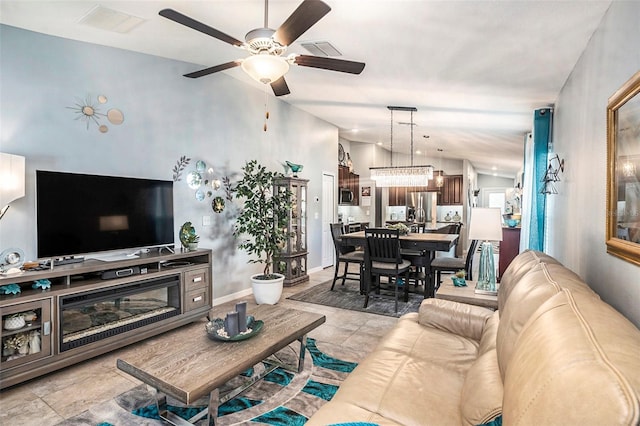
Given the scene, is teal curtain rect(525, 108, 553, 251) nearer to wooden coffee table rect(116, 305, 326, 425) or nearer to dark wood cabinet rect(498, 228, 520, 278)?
dark wood cabinet rect(498, 228, 520, 278)

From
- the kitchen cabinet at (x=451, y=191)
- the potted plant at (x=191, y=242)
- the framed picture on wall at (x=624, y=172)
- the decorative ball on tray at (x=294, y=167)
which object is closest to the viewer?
the framed picture on wall at (x=624, y=172)

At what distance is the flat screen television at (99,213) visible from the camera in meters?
2.82

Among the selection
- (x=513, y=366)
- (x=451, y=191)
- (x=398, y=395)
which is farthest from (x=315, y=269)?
(x=513, y=366)

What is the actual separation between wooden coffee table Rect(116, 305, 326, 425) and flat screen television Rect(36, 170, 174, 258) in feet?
5.13

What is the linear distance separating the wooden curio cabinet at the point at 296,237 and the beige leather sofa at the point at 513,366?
319cm

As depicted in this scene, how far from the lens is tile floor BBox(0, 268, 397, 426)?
2162 millimetres

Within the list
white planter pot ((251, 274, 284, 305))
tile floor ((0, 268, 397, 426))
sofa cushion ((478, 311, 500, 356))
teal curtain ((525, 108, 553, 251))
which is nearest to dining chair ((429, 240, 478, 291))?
teal curtain ((525, 108, 553, 251))

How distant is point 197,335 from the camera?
2.25m

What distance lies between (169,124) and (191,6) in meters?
1.65

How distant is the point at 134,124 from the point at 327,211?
426 centimetres

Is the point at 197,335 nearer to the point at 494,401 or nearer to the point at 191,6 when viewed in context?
the point at 494,401

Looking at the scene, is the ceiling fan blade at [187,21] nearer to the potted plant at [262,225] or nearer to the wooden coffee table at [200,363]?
the wooden coffee table at [200,363]

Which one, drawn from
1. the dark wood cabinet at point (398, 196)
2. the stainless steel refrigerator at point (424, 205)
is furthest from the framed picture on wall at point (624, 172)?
the dark wood cabinet at point (398, 196)

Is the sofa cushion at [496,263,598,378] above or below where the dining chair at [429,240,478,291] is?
above
